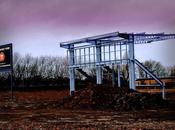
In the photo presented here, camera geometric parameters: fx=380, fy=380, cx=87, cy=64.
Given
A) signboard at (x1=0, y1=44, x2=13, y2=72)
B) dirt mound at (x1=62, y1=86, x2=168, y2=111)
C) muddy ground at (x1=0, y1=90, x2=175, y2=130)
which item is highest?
signboard at (x1=0, y1=44, x2=13, y2=72)

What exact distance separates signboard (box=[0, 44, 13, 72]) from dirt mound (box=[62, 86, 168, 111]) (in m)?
12.1

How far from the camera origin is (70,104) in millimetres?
30672

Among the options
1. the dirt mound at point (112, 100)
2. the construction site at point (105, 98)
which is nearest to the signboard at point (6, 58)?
the construction site at point (105, 98)

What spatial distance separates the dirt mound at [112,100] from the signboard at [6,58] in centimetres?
1211

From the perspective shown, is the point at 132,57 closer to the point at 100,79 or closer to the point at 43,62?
the point at 100,79

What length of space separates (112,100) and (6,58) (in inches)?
660

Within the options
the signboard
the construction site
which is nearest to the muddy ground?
the construction site

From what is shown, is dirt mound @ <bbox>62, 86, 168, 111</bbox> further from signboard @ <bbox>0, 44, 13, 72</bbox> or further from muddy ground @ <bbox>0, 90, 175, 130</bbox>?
signboard @ <bbox>0, 44, 13, 72</bbox>

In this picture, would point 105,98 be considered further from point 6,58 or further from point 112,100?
point 6,58

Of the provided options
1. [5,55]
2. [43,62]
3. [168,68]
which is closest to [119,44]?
[5,55]

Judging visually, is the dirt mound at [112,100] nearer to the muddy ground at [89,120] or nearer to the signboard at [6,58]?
the muddy ground at [89,120]

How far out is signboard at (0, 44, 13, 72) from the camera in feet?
137

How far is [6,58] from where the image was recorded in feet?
138

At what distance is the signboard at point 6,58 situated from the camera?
41.7 metres
